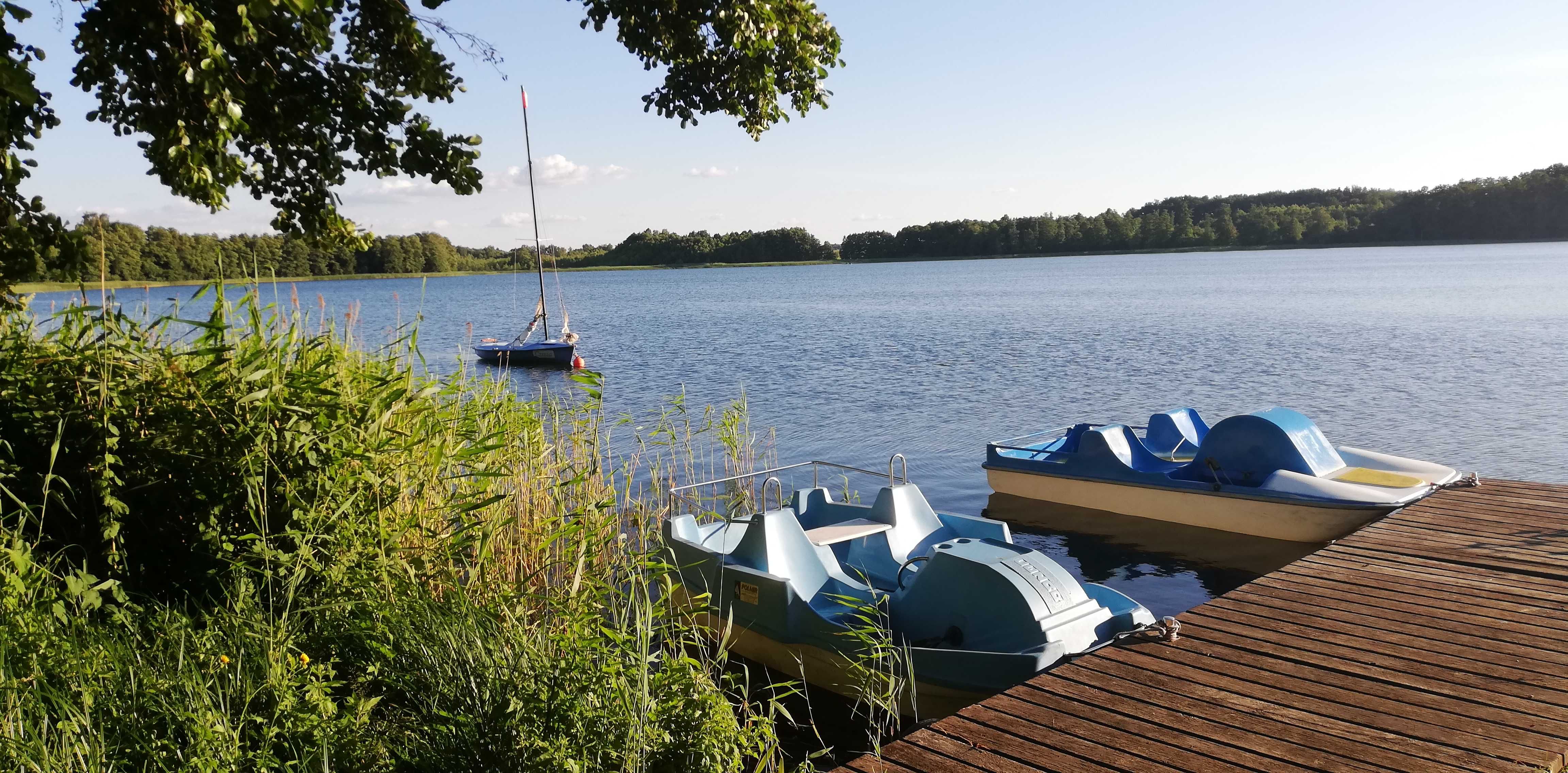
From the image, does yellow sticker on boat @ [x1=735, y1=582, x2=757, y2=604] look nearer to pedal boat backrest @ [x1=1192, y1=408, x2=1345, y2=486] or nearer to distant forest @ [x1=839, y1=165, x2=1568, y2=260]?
pedal boat backrest @ [x1=1192, y1=408, x2=1345, y2=486]

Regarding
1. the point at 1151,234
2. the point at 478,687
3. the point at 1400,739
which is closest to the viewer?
the point at 478,687

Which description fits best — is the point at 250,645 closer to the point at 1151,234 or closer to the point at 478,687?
the point at 478,687

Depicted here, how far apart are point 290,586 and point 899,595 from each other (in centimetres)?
345

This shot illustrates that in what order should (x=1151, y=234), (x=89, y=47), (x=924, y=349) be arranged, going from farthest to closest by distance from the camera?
1. (x=1151, y=234)
2. (x=924, y=349)
3. (x=89, y=47)

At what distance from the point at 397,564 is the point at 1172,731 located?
3315 mm

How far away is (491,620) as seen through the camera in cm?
386

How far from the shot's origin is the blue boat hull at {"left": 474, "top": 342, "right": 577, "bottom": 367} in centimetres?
2891

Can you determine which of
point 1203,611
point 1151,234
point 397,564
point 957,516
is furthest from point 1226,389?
point 1151,234

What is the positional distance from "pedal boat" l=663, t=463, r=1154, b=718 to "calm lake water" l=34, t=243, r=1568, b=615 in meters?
2.73

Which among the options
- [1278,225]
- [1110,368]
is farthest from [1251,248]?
[1110,368]

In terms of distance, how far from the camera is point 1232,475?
9945mm

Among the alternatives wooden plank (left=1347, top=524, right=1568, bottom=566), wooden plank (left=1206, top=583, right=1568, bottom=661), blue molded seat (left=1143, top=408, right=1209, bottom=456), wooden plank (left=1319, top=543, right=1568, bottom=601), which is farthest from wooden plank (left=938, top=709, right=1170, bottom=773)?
blue molded seat (left=1143, top=408, right=1209, bottom=456)

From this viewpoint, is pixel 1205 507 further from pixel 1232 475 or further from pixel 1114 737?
pixel 1114 737

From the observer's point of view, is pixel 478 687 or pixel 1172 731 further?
pixel 1172 731
